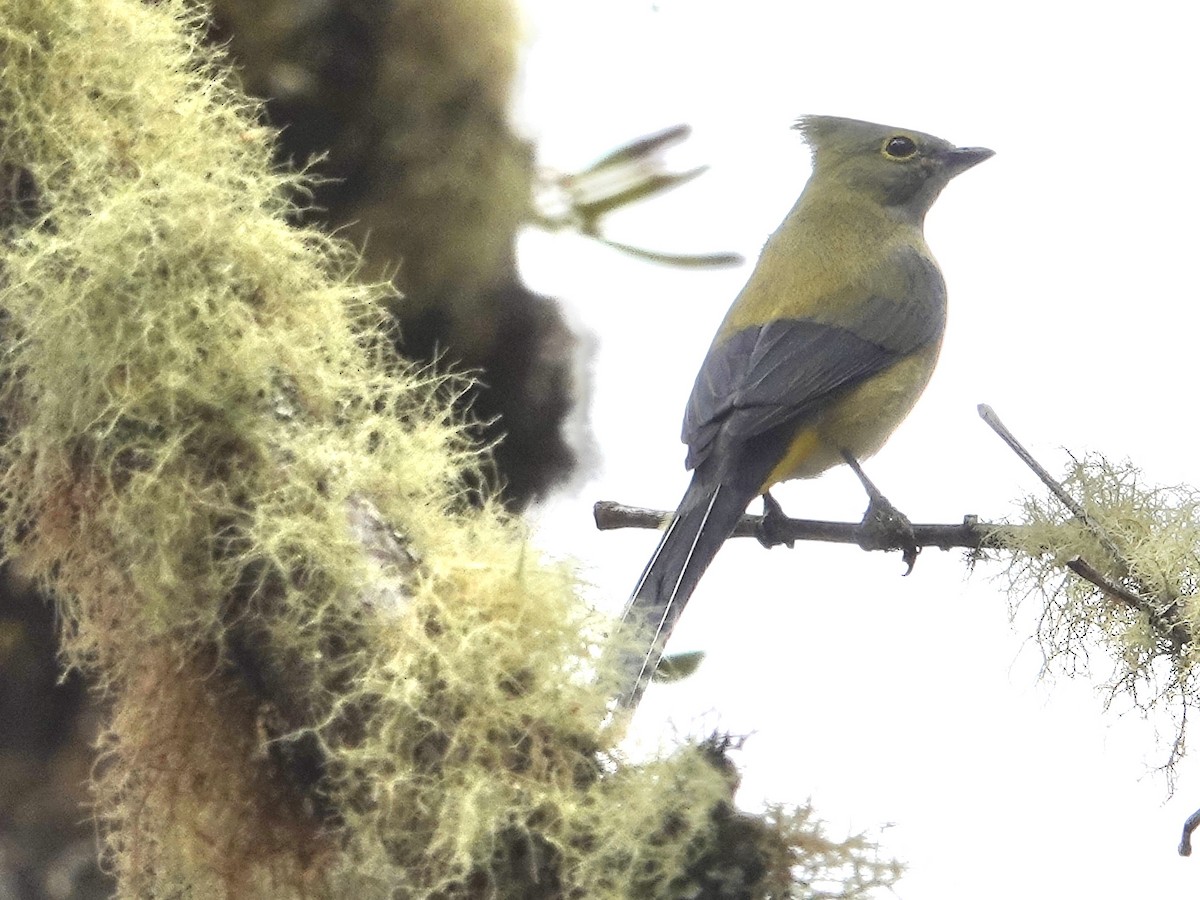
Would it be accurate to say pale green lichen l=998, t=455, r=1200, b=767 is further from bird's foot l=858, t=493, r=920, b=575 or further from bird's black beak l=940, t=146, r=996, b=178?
bird's black beak l=940, t=146, r=996, b=178

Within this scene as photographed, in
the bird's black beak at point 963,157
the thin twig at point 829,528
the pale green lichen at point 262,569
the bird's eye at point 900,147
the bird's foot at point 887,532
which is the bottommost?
the pale green lichen at point 262,569

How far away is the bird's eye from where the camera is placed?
10.4ft

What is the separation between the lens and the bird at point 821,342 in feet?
7.36

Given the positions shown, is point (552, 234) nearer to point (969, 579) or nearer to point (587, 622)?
point (969, 579)

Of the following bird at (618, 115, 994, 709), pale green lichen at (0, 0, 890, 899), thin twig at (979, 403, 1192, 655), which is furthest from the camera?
bird at (618, 115, 994, 709)

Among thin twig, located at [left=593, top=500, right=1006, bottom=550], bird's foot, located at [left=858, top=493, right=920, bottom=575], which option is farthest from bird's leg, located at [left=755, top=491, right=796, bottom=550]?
bird's foot, located at [left=858, top=493, right=920, bottom=575]

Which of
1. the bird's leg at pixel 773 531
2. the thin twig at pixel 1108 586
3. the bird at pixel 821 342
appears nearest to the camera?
the thin twig at pixel 1108 586

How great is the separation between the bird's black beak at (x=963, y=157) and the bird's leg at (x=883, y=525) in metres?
0.77

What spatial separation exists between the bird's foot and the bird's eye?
0.90m

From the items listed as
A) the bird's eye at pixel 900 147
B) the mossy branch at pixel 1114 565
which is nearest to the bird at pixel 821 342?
the bird's eye at pixel 900 147

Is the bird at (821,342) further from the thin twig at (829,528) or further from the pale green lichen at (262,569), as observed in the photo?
the pale green lichen at (262,569)

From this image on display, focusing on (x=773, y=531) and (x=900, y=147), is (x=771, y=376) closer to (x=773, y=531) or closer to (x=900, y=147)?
(x=773, y=531)

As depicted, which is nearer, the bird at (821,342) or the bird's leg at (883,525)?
the bird at (821,342)

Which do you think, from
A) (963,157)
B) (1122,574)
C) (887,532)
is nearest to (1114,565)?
(1122,574)
